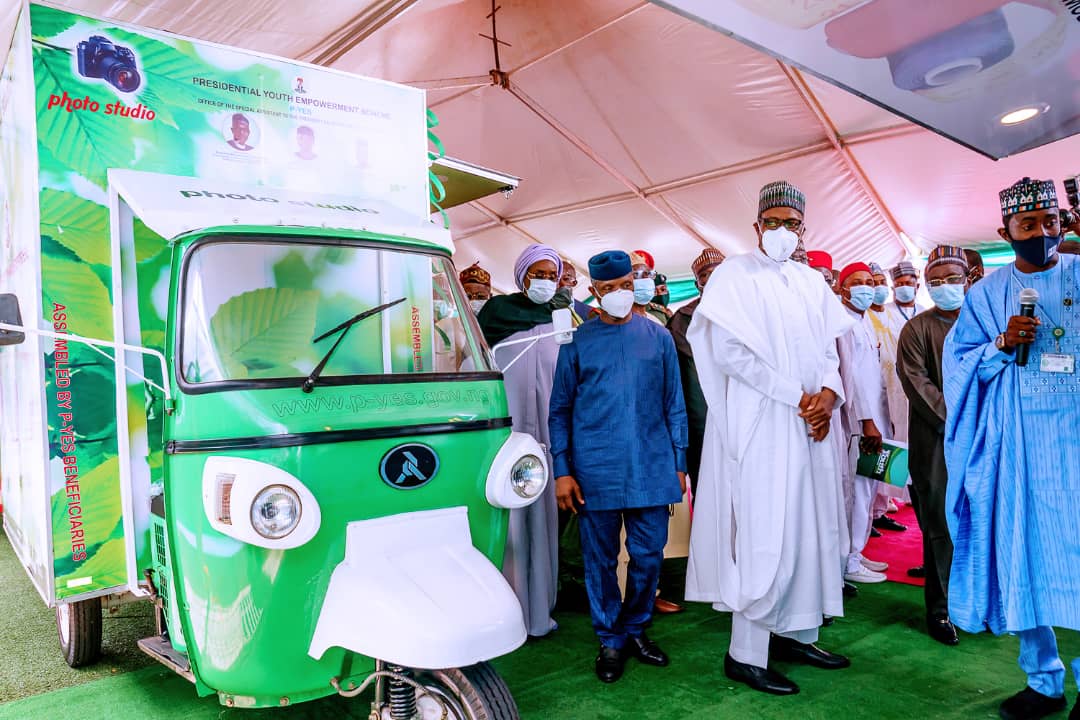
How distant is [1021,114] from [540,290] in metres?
3.46

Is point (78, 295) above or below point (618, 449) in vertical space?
above

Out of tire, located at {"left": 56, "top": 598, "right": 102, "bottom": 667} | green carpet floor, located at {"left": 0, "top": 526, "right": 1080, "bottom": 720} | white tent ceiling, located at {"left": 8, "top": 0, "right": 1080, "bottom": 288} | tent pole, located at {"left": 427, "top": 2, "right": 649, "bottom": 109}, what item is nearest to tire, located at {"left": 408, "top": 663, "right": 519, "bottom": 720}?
green carpet floor, located at {"left": 0, "top": 526, "right": 1080, "bottom": 720}

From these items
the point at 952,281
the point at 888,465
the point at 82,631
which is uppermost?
the point at 952,281

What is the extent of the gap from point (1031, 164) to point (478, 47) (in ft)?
19.8

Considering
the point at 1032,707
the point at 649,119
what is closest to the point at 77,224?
the point at 1032,707

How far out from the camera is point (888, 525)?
272 inches

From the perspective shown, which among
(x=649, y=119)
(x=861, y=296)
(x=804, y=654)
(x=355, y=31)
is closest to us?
(x=804, y=654)

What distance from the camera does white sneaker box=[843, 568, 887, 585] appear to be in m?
5.06

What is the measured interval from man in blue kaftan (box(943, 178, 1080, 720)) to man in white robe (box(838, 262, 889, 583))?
1259mm

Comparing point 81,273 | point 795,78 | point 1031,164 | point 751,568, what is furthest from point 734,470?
point 1031,164

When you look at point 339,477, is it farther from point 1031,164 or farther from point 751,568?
point 1031,164

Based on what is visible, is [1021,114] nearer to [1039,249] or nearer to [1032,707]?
[1039,249]

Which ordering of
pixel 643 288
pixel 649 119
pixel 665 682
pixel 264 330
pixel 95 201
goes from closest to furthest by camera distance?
1. pixel 264 330
2. pixel 95 201
3. pixel 665 682
4. pixel 643 288
5. pixel 649 119

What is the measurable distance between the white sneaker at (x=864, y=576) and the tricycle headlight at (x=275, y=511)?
4003 mm
